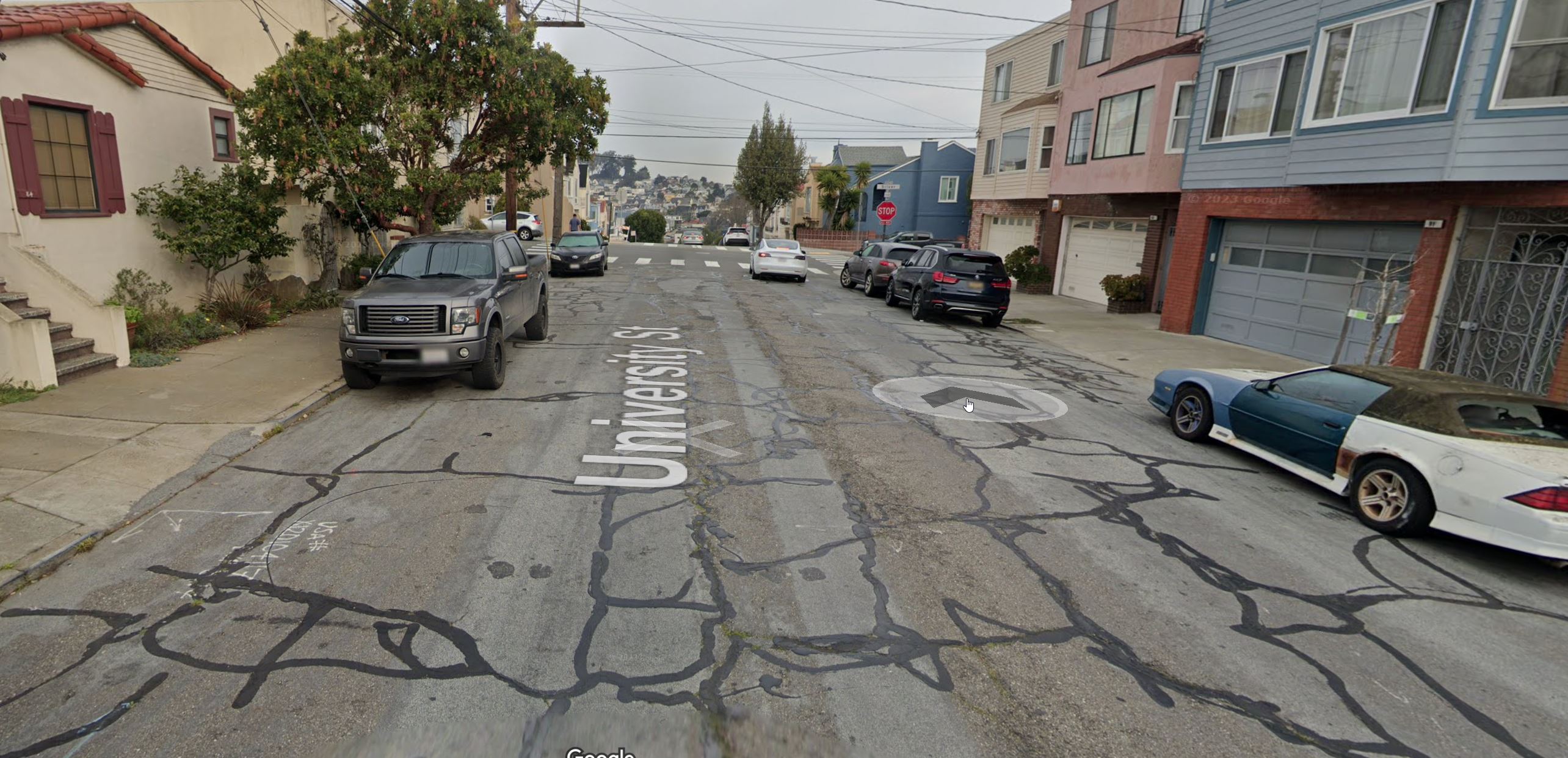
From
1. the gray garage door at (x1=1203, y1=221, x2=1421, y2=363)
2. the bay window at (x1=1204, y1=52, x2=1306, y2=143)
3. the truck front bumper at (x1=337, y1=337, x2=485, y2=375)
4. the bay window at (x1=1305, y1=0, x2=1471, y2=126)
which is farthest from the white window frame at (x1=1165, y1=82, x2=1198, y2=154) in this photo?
the truck front bumper at (x1=337, y1=337, x2=485, y2=375)

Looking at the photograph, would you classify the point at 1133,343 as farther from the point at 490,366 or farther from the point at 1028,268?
the point at 490,366

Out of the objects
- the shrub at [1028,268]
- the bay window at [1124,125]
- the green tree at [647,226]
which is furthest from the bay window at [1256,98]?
the green tree at [647,226]

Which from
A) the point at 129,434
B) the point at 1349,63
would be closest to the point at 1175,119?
the point at 1349,63

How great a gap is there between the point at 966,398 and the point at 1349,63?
853 cm

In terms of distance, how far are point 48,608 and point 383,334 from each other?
4.71 meters

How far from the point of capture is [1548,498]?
209 inches

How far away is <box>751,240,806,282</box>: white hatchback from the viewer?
80.2ft

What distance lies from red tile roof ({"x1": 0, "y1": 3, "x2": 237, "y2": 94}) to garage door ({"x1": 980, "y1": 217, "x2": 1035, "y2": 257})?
73.4 ft

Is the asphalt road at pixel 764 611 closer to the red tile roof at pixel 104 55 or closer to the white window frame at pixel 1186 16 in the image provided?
the red tile roof at pixel 104 55

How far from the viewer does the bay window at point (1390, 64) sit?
11.0m

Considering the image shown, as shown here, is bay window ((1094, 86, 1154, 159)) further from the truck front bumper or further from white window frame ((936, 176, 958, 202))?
white window frame ((936, 176, 958, 202))

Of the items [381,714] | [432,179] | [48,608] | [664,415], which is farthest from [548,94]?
[381,714]

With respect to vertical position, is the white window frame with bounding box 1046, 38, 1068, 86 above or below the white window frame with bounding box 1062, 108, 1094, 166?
above

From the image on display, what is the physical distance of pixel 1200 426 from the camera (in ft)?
28.0
